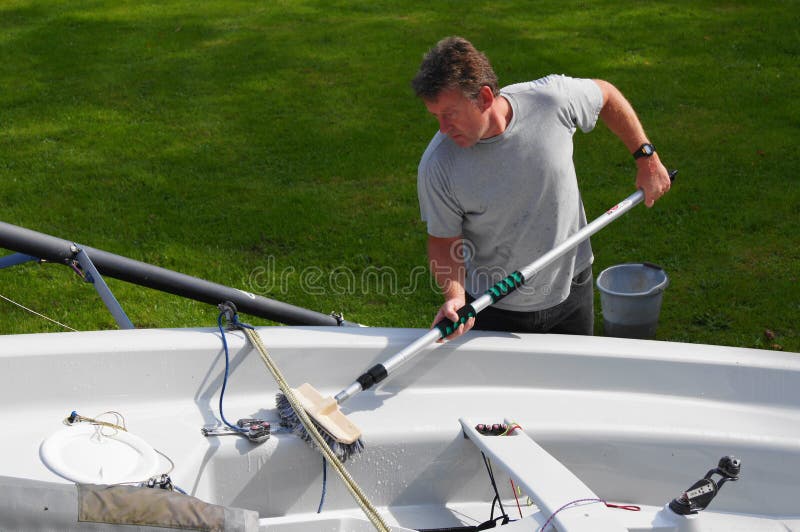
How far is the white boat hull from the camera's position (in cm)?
266

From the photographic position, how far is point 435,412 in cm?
284

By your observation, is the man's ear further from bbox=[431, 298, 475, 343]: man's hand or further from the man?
bbox=[431, 298, 475, 343]: man's hand

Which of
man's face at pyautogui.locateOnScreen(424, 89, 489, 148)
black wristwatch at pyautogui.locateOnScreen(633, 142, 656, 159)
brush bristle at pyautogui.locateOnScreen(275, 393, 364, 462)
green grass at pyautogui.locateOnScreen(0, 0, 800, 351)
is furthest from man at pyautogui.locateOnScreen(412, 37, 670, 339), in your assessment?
green grass at pyautogui.locateOnScreen(0, 0, 800, 351)

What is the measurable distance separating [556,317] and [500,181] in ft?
1.87

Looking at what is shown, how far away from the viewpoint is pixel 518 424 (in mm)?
2746

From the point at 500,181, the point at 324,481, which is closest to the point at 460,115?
the point at 500,181

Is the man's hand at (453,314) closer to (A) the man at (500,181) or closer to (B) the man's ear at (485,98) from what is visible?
(A) the man at (500,181)

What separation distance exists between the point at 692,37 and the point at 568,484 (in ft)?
21.5

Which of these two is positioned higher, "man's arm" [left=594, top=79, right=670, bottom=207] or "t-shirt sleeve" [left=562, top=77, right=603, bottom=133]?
"t-shirt sleeve" [left=562, top=77, right=603, bottom=133]

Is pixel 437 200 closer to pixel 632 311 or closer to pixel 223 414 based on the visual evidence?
pixel 223 414

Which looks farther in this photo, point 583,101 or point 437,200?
point 583,101

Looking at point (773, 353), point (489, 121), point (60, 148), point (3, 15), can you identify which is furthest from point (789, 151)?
point (3, 15)

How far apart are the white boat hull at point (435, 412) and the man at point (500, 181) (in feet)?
0.64

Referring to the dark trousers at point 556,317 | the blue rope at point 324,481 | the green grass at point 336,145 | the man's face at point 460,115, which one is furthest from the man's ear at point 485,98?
the green grass at point 336,145
